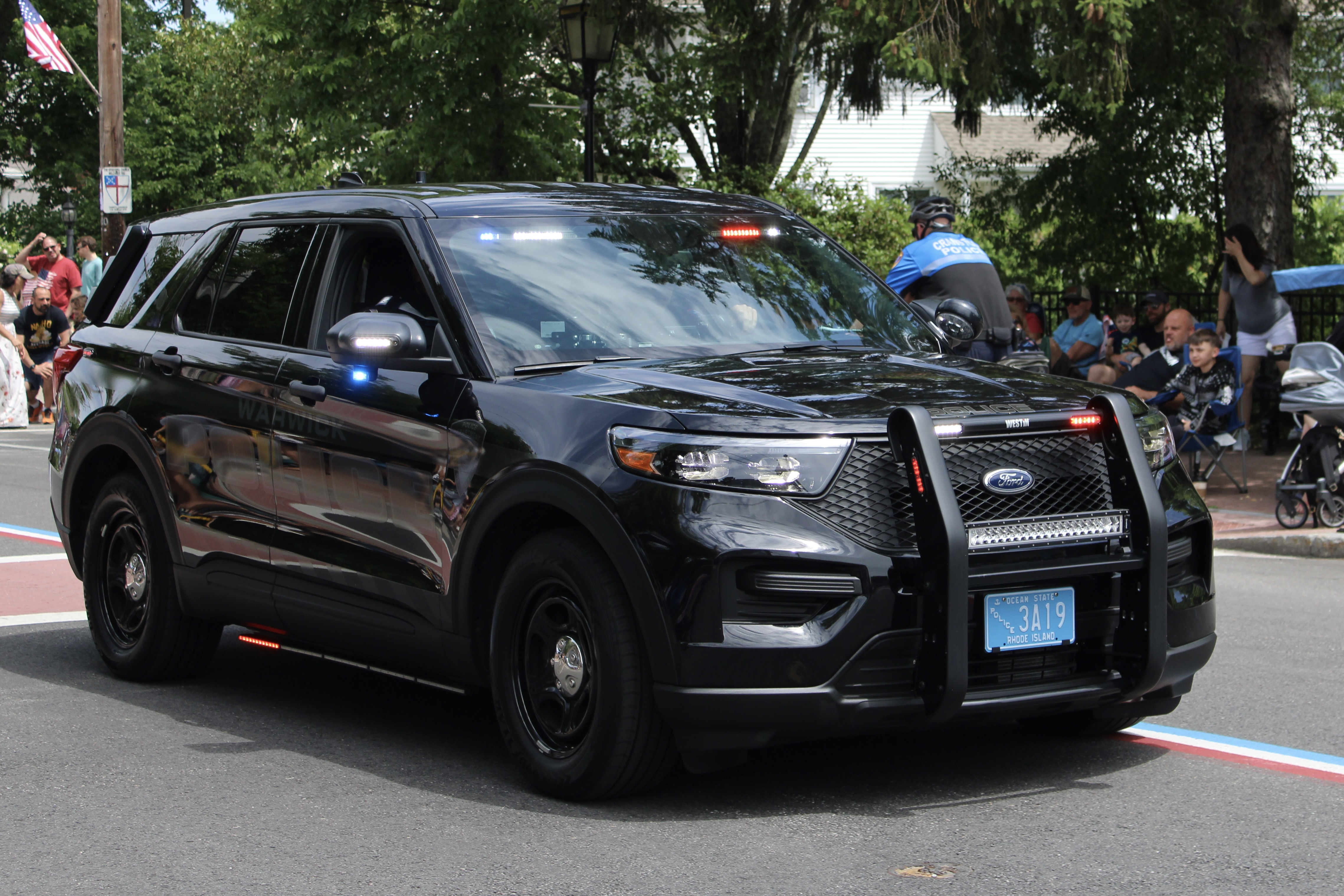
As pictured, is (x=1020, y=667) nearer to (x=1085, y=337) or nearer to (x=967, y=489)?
(x=967, y=489)

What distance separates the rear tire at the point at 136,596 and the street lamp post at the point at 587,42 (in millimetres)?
9456

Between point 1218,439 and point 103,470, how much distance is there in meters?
8.84

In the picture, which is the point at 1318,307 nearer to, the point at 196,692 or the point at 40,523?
the point at 40,523

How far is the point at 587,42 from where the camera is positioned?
16469 millimetres

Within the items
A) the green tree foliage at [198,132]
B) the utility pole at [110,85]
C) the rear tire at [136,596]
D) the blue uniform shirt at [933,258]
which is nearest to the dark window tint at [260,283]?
the rear tire at [136,596]

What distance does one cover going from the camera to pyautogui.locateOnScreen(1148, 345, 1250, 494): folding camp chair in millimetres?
13422

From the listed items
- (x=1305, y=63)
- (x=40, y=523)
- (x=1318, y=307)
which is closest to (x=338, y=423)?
(x=40, y=523)

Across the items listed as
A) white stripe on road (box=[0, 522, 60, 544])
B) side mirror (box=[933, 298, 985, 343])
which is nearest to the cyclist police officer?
side mirror (box=[933, 298, 985, 343])

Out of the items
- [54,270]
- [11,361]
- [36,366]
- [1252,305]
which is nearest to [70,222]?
[54,270]

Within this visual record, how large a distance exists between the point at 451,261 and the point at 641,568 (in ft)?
5.15

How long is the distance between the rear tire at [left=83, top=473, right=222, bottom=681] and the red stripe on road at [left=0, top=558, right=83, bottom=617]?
1.45 metres

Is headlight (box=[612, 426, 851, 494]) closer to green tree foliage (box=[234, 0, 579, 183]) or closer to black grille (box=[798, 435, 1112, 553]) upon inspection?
black grille (box=[798, 435, 1112, 553])

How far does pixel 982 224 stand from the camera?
75.6 ft

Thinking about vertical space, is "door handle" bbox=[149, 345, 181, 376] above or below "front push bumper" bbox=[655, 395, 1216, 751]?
above
